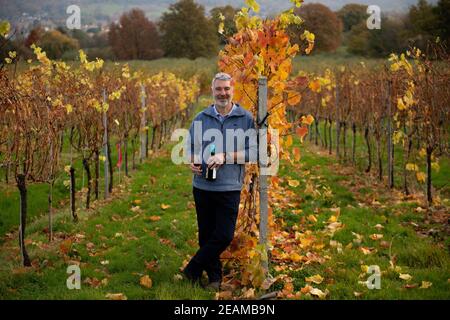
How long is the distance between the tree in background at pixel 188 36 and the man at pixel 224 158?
5127 cm

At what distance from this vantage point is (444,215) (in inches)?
269

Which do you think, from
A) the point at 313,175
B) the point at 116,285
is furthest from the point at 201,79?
the point at 116,285

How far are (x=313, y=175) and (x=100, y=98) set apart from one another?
4814 millimetres

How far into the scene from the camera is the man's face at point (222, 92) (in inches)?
162

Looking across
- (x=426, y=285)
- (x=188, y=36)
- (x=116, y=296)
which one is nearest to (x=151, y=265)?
(x=116, y=296)

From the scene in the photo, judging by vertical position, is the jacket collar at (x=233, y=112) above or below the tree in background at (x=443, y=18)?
below

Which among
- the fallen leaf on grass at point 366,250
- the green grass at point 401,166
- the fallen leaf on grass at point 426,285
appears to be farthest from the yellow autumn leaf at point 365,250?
the green grass at point 401,166

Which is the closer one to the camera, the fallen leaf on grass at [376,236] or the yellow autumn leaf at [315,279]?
the yellow autumn leaf at [315,279]

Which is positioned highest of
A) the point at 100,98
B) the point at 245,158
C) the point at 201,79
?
the point at 201,79

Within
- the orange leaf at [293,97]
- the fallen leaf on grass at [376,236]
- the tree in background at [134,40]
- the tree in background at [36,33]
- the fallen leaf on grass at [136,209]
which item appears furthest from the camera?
the tree in background at [134,40]

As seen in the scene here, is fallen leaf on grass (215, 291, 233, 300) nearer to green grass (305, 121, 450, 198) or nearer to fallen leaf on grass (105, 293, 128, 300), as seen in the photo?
fallen leaf on grass (105, 293, 128, 300)

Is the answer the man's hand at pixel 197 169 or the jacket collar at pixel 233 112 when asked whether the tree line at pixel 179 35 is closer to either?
the jacket collar at pixel 233 112

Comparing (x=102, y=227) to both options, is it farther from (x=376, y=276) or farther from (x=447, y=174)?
(x=447, y=174)

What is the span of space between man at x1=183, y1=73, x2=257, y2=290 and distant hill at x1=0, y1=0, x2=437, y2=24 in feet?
4.67
